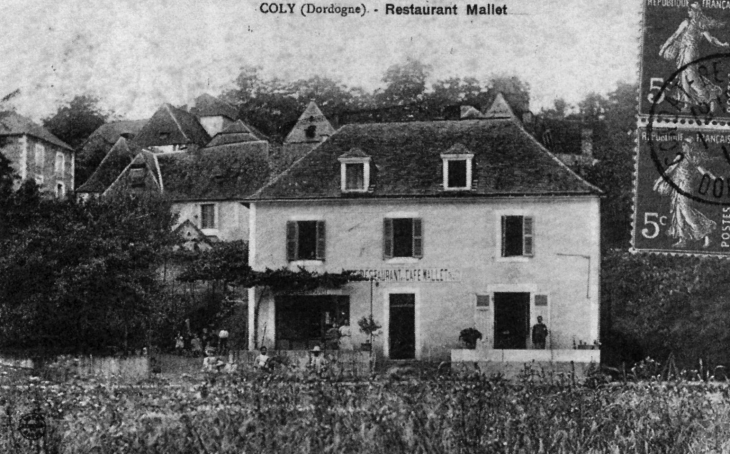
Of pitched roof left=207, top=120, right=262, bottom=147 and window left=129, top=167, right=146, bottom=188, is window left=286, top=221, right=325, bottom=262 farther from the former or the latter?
window left=129, top=167, right=146, bottom=188

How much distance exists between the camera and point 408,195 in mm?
11836

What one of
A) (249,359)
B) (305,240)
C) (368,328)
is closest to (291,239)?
(305,240)

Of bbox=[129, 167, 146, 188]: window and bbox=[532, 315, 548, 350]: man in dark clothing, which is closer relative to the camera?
bbox=[532, 315, 548, 350]: man in dark clothing

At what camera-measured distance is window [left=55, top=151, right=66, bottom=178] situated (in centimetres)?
1047

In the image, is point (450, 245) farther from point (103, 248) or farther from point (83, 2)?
point (83, 2)

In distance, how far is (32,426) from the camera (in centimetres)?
660

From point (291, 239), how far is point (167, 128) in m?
2.11

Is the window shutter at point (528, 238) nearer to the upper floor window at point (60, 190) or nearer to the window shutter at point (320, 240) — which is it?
the window shutter at point (320, 240)

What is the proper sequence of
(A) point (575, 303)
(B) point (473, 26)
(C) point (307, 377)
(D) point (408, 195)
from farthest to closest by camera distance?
(D) point (408, 195) → (A) point (575, 303) → (B) point (473, 26) → (C) point (307, 377)

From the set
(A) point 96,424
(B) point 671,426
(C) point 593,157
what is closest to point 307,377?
(A) point 96,424

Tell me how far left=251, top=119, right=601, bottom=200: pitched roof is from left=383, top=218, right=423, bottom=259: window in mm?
496

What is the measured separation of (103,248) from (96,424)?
4324mm

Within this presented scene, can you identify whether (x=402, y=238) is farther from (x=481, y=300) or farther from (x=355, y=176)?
(x=355, y=176)

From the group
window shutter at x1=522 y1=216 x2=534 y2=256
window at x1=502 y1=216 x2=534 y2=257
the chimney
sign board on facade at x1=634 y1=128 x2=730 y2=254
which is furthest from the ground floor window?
sign board on facade at x1=634 y1=128 x2=730 y2=254
